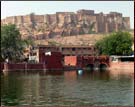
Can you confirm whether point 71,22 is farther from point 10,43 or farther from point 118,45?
point 10,43

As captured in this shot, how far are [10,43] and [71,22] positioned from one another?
353 ft

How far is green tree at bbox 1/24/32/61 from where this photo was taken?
279 feet

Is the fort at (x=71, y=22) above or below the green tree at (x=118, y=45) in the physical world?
above

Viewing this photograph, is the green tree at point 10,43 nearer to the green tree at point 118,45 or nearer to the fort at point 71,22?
the green tree at point 118,45

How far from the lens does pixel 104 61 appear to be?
318 feet

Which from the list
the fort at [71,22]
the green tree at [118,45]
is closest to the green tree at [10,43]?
the green tree at [118,45]

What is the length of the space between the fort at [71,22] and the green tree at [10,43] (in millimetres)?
94360

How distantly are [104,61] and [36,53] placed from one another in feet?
50.8

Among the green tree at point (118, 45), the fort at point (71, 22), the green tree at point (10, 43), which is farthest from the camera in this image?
the fort at point (71, 22)

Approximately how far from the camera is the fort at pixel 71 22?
610 ft

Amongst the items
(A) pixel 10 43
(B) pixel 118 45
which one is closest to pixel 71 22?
(B) pixel 118 45

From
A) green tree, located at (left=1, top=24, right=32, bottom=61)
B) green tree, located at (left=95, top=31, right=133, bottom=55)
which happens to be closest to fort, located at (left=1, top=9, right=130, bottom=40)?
green tree, located at (left=95, top=31, right=133, bottom=55)

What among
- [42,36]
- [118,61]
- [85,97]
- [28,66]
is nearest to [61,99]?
[85,97]

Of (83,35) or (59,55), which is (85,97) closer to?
(59,55)
